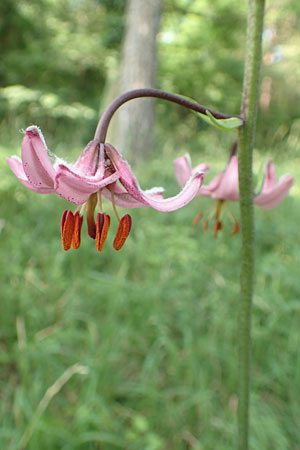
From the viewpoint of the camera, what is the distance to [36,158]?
0.54 m

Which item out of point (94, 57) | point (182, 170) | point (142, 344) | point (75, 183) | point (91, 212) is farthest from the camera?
point (94, 57)

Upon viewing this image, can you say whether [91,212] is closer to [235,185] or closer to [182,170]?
[182,170]

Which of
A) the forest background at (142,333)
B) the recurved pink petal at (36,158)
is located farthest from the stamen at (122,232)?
the forest background at (142,333)

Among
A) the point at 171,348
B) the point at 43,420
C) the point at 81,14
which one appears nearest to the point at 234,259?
the point at 171,348

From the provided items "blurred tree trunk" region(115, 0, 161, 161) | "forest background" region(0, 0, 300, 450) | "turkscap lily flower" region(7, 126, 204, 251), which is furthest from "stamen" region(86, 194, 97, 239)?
"blurred tree trunk" region(115, 0, 161, 161)

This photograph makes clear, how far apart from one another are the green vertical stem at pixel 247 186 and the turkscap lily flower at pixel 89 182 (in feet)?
0.45

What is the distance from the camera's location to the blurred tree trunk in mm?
4543

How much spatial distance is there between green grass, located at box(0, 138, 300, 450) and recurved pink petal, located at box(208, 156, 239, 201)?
71 cm

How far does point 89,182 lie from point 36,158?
0.07 m

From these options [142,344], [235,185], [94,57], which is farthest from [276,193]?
[94,57]

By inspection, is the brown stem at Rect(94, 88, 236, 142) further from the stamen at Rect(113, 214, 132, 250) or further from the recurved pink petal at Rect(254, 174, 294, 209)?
the recurved pink petal at Rect(254, 174, 294, 209)

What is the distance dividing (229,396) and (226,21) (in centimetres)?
743

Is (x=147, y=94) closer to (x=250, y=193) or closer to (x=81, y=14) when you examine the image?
(x=250, y=193)

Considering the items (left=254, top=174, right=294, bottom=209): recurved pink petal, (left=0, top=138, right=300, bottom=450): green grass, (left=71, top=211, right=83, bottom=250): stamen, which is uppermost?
(left=254, top=174, right=294, bottom=209): recurved pink petal
